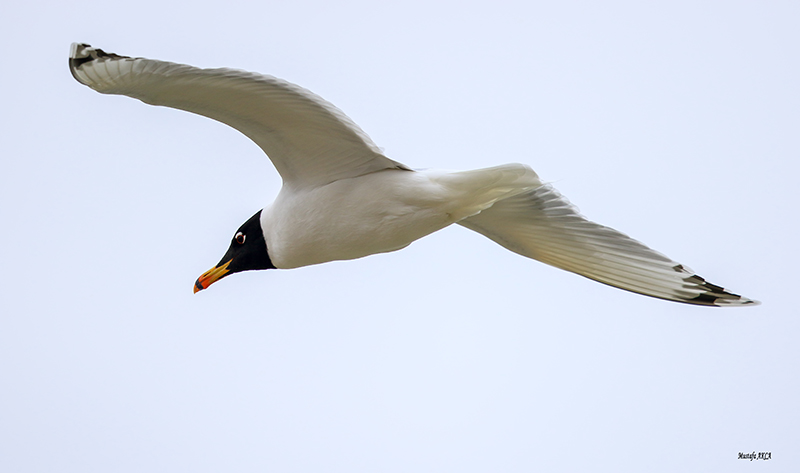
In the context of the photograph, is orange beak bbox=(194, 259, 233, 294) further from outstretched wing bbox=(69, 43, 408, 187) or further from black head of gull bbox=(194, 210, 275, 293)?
outstretched wing bbox=(69, 43, 408, 187)

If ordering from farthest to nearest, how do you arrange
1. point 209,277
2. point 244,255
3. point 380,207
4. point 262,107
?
point 209,277, point 244,255, point 380,207, point 262,107

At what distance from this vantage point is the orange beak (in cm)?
468

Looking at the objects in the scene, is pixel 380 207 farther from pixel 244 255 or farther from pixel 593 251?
pixel 593 251

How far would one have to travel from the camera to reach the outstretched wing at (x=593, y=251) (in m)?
4.69

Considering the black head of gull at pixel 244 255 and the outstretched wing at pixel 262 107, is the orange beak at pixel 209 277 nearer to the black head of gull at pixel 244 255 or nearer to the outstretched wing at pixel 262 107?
the black head of gull at pixel 244 255

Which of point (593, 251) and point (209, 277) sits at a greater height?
point (593, 251)

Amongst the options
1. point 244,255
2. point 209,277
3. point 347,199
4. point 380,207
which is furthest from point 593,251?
point 209,277

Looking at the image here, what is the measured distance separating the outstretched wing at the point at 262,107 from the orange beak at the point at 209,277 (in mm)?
674

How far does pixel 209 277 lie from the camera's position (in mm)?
4715

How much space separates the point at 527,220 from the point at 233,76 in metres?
1.82

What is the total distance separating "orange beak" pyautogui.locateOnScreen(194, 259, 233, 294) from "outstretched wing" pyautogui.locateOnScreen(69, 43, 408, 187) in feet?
2.21

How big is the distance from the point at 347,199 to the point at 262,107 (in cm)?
58

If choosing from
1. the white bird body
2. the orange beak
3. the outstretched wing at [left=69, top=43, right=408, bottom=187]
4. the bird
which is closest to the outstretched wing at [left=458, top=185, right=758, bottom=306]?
the bird

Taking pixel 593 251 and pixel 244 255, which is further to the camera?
pixel 593 251
